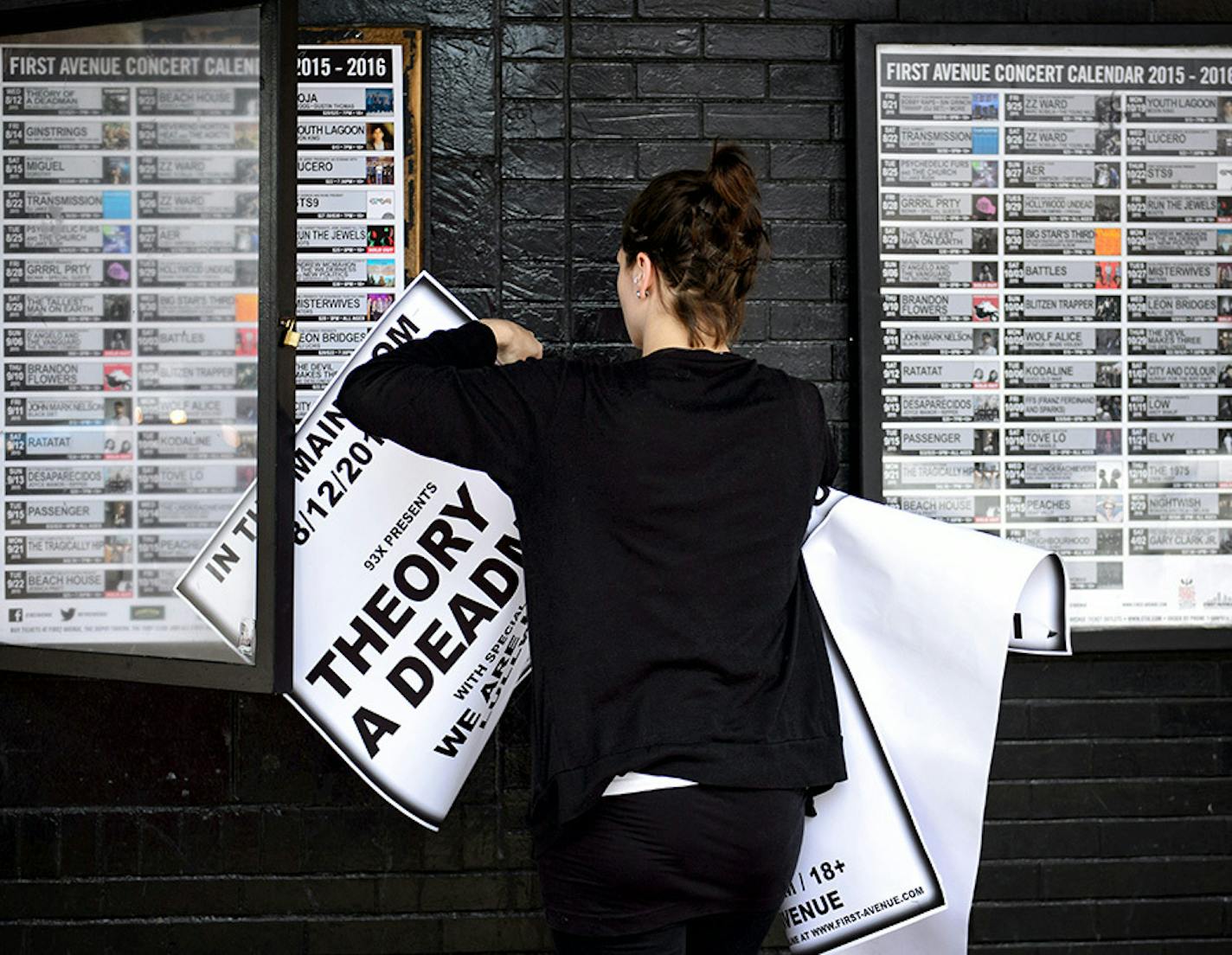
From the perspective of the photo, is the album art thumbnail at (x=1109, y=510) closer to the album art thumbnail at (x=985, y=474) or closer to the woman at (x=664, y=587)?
the album art thumbnail at (x=985, y=474)

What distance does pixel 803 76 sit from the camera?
10.6ft

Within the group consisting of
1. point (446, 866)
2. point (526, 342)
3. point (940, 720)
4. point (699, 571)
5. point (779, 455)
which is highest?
point (526, 342)

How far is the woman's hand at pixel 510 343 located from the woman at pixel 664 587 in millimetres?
391

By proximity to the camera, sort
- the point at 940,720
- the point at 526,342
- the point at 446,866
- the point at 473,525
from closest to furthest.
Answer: the point at 940,720, the point at 526,342, the point at 473,525, the point at 446,866

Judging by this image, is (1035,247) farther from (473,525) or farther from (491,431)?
(491,431)

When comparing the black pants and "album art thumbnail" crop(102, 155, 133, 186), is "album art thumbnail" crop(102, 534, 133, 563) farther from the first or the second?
the black pants

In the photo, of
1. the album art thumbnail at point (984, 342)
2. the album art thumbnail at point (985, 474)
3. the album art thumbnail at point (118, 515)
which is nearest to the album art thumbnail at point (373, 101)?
the album art thumbnail at point (118, 515)

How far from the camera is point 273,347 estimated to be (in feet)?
A: 8.67

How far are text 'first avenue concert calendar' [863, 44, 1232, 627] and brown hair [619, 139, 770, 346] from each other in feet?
3.77

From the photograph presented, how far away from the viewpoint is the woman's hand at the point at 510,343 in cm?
253

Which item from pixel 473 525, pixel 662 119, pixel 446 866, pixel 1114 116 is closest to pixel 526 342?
pixel 473 525

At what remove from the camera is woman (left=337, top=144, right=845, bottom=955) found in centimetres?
199

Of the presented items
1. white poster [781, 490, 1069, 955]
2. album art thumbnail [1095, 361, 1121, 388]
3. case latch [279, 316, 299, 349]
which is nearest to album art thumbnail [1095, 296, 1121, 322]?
album art thumbnail [1095, 361, 1121, 388]

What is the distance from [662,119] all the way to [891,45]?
23.8 inches
